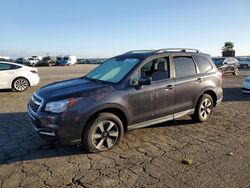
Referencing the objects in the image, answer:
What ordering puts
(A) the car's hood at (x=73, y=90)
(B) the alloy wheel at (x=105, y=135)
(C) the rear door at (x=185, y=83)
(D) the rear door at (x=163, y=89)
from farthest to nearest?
1. (C) the rear door at (x=185, y=83)
2. (D) the rear door at (x=163, y=89)
3. (B) the alloy wheel at (x=105, y=135)
4. (A) the car's hood at (x=73, y=90)

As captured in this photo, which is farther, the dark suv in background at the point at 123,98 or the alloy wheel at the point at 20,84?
the alloy wheel at the point at 20,84

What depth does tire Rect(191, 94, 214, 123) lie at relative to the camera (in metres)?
6.36

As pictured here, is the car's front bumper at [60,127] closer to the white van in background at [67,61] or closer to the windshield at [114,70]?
the windshield at [114,70]

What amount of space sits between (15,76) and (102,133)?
8.43 m

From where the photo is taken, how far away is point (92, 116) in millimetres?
4562

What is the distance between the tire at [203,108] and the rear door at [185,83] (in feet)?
0.81

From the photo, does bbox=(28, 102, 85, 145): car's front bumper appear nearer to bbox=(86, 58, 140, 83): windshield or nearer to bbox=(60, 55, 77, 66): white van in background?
bbox=(86, 58, 140, 83): windshield

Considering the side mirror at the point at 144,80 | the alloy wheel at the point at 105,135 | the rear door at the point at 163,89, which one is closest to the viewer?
the alloy wheel at the point at 105,135

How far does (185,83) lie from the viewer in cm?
589

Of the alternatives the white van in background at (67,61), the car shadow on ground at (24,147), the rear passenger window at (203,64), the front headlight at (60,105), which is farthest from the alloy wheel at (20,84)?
the white van in background at (67,61)

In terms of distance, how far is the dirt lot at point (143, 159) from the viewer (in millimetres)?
3684

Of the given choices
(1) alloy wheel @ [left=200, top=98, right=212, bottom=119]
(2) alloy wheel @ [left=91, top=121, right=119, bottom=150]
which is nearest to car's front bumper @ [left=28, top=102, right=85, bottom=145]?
(2) alloy wheel @ [left=91, top=121, right=119, bottom=150]

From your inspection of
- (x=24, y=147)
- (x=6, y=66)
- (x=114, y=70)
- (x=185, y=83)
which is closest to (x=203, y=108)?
(x=185, y=83)

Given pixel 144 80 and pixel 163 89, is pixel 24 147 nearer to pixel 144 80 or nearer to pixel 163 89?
pixel 144 80
